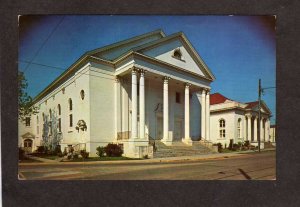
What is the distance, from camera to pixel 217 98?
10.5m

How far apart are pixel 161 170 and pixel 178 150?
1093 millimetres

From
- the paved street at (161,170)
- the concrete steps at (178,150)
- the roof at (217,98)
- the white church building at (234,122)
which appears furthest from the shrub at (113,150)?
the roof at (217,98)

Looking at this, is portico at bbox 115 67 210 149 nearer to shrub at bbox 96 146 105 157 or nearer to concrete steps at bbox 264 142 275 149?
shrub at bbox 96 146 105 157

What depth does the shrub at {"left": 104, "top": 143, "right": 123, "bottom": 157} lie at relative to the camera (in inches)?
404

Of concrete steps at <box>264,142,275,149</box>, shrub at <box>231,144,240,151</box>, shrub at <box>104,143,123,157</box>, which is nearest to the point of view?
concrete steps at <box>264,142,275,149</box>

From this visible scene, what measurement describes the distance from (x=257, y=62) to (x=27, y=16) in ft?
21.3

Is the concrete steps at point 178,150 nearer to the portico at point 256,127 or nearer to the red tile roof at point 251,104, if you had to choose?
the portico at point 256,127

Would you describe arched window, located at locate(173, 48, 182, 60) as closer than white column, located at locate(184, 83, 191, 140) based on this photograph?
Yes

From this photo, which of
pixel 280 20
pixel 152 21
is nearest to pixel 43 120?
pixel 152 21

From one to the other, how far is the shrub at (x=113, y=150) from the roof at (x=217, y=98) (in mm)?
3207

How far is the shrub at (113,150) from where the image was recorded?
Result: 1025cm

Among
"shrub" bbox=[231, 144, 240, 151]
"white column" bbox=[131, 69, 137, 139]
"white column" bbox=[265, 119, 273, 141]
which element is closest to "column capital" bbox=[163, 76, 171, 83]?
"white column" bbox=[131, 69, 137, 139]

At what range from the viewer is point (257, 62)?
9703 millimetres

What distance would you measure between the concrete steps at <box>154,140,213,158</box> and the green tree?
13.0ft
